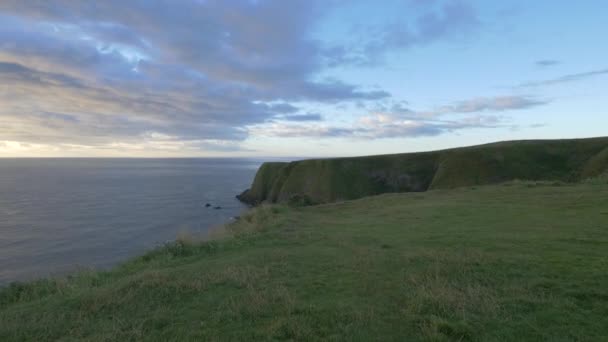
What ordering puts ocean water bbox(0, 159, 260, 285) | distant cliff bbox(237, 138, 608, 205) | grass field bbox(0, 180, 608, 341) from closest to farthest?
1. grass field bbox(0, 180, 608, 341)
2. ocean water bbox(0, 159, 260, 285)
3. distant cliff bbox(237, 138, 608, 205)

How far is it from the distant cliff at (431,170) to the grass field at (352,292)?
43980 mm

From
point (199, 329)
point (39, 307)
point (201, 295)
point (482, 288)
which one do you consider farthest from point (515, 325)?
point (39, 307)

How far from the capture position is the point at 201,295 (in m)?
9.56

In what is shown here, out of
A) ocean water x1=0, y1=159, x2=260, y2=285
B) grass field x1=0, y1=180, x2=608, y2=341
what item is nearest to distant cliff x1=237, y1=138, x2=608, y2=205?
ocean water x1=0, y1=159, x2=260, y2=285

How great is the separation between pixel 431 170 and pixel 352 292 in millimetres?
66535

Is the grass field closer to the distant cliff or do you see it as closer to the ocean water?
the ocean water

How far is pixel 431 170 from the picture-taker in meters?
70.7

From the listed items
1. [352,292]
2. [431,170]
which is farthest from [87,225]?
[431,170]

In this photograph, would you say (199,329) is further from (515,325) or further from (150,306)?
(515,325)

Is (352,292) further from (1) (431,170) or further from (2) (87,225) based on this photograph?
(1) (431,170)

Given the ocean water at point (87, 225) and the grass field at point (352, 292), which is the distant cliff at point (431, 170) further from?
the grass field at point (352, 292)

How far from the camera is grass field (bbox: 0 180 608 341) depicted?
6.97 m

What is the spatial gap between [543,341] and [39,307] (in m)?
12.6

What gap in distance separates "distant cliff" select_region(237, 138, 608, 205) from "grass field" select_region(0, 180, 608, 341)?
4398 centimetres
